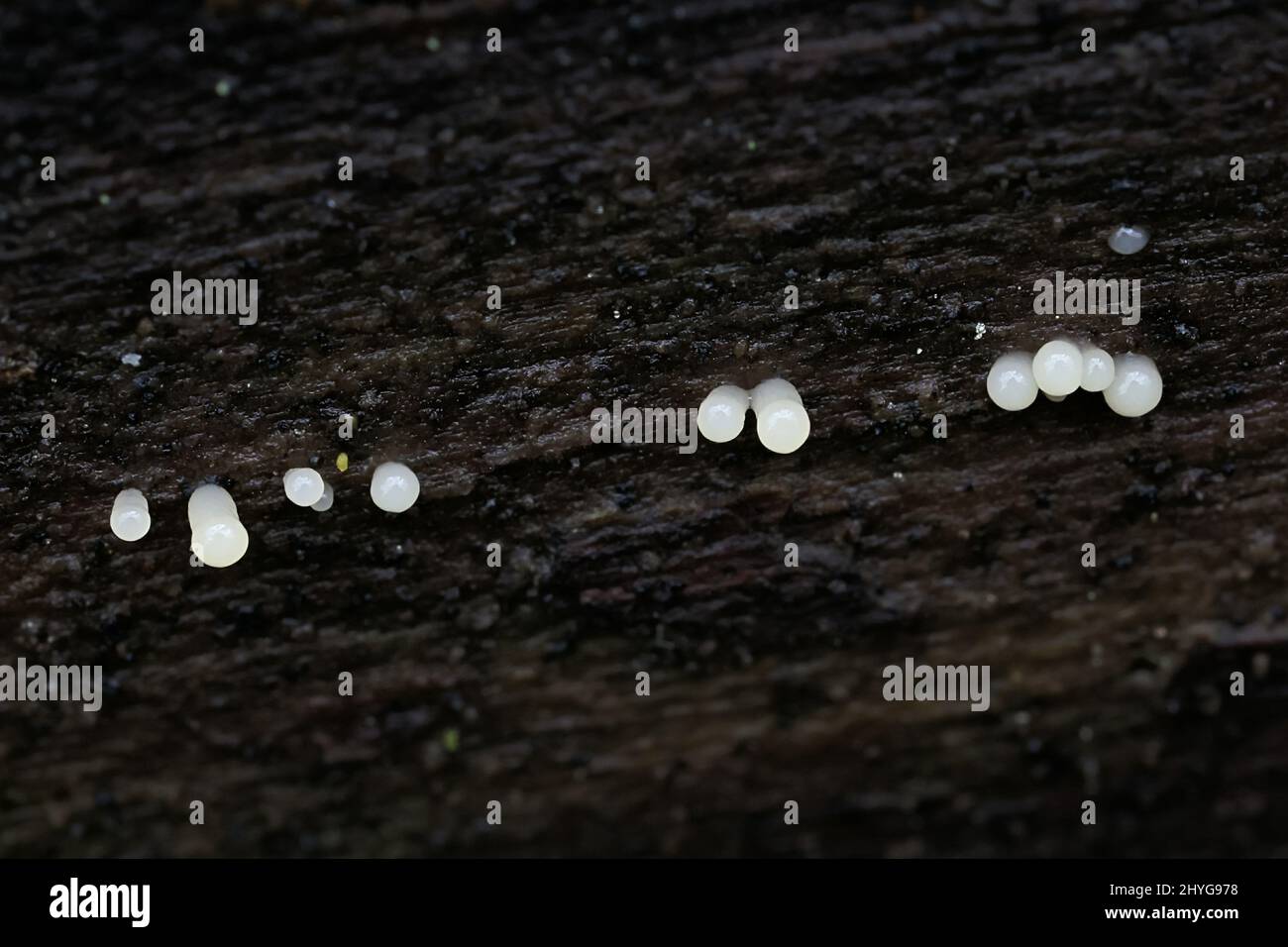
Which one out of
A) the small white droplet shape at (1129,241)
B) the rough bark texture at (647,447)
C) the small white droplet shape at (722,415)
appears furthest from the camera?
the small white droplet shape at (1129,241)

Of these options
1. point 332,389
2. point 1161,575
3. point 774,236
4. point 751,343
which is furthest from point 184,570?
point 1161,575

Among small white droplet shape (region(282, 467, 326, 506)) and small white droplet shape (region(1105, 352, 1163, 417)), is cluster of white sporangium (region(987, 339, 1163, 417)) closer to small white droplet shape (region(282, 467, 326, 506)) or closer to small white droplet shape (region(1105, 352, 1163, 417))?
small white droplet shape (region(1105, 352, 1163, 417))

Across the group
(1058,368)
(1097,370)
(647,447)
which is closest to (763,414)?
(647,447)

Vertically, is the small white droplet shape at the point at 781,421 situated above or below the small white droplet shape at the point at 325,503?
above

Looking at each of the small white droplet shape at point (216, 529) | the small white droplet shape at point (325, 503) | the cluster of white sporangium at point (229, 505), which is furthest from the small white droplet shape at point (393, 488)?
the small white droplet shape at point (216, 529)

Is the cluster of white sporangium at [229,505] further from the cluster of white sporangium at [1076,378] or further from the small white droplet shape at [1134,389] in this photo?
the small white droplet shape at [1134,389]

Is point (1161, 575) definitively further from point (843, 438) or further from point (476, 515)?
point (476, 515)

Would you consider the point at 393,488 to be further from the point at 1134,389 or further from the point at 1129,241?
the point at 1129,241

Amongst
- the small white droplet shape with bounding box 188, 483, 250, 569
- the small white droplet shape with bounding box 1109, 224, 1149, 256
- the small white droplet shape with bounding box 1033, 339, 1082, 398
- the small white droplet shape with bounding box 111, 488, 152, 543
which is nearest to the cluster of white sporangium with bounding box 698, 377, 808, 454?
the small white droplet shape with bounding box 1033, 339, 1082, 398
